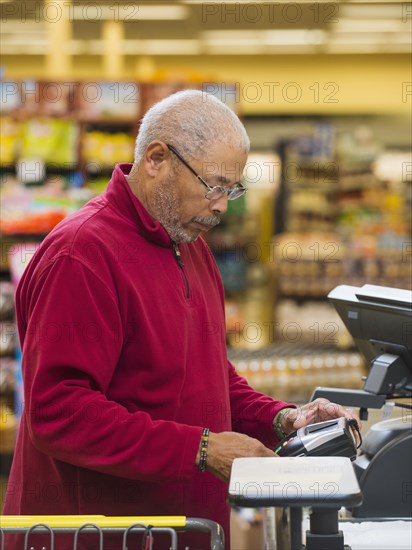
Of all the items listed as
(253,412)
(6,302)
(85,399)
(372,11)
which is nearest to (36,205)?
(6,302)

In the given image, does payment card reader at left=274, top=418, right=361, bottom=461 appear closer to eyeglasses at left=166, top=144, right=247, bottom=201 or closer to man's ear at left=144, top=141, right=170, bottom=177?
eyeglasses at left=166, top=144, right=247, bottom=201

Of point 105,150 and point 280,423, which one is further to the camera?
point 105,150

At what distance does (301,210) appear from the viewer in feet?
34.4

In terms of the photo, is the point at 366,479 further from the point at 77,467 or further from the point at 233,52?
the point at 233,52

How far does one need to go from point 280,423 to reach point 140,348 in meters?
0.48

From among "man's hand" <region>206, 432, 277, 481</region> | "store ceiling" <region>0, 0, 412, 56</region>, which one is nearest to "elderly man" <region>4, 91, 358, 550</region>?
"man's hand" <region>206, 432, 277, 481</region>

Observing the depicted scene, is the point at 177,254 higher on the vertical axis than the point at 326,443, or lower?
higher

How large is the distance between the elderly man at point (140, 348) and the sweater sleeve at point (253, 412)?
0.21 ft

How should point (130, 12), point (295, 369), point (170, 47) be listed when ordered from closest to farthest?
point (295, 369)
point (130, 12)
point (170, 47)

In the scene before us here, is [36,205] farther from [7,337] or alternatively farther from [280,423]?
[280,423]

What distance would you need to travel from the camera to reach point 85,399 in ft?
5.79

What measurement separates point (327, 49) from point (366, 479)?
474 inches

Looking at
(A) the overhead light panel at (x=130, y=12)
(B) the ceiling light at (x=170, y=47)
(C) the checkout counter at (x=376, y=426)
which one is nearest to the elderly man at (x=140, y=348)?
(C) the checkout counter at (x=376, y=426)

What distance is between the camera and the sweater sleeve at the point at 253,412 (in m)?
2.24
